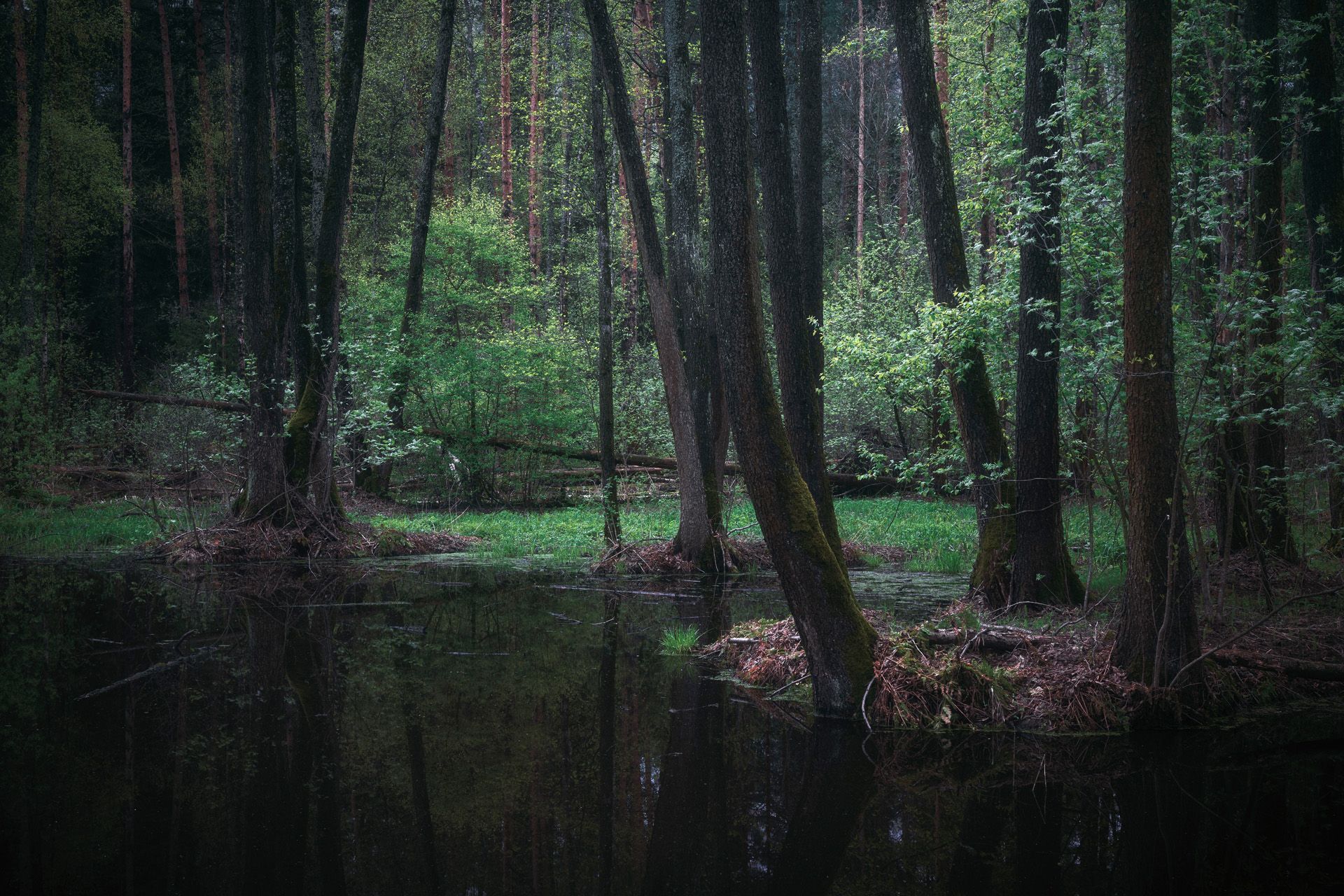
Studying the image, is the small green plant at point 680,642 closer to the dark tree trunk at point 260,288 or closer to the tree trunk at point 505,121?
the dark tree trunk at point 260,288

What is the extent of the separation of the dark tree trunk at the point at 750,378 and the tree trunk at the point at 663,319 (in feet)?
18.3

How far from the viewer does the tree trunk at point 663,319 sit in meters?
11.4

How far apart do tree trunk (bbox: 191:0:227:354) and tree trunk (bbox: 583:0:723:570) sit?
1785 centimetres

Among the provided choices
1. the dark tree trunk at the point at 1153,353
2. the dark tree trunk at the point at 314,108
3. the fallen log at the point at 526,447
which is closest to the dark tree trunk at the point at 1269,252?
the dark tree trunk at the point at 1153,353

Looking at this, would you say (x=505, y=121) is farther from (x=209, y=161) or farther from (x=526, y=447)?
(x=526, y=447)

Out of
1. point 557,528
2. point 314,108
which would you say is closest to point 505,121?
point 314,108

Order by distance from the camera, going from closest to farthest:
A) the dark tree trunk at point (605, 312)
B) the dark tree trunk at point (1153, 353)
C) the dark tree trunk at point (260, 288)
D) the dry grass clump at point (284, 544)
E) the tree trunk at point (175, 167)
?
1. the dark tree trunk at point (1153, 353)
2. the dry grass clump at point (284, 544)
3. the dark tree trunk at point (605, 312)
4. the dark tree trunk at point (260, 288)
5. the tree trunk at point (175, 167)

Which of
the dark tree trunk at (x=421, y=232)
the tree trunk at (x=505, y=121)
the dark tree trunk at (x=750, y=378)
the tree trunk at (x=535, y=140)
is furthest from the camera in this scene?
the tree trunk at (x=535, y=140)

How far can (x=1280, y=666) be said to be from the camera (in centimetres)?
601

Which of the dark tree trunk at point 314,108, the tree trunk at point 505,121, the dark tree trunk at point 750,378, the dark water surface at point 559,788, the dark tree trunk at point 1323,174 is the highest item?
the tree trunk at point 505,121

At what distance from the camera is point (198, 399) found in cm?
1891

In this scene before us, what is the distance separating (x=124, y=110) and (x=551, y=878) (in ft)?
90.4

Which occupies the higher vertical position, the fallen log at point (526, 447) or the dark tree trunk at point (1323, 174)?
the dark tree trunk at point (1323, 174)

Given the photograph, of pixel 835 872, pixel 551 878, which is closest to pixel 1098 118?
pixel 835 872
